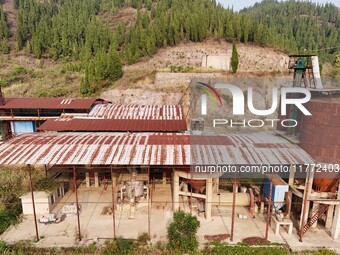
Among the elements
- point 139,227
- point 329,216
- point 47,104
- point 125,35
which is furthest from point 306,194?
point 125,35

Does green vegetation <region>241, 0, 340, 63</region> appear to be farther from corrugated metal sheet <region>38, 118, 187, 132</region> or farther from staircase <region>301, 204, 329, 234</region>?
staircase <region>301, 204, 329, 234</region>

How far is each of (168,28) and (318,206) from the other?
5767 centimetres

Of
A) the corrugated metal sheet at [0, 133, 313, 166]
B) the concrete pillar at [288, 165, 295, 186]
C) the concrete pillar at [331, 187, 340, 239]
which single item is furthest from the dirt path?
the concrete pillar at [331, 187, 340, 239]

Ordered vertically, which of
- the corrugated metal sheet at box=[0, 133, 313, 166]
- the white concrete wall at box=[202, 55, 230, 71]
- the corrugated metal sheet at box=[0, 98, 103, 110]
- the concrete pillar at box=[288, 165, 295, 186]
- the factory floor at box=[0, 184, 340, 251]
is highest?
the white concrete wall at box=[202, 55, 230, 71]

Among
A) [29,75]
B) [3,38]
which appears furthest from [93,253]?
[3,38]

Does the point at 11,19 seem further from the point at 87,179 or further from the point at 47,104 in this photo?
the point at 87,179

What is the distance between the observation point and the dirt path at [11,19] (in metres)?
86.5

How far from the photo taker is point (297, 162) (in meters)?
14.5

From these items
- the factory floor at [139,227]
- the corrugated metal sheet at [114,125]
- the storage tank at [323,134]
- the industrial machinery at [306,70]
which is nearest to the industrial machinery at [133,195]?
the factory floor at [139,227]

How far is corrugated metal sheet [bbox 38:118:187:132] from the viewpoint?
24359 millimetres

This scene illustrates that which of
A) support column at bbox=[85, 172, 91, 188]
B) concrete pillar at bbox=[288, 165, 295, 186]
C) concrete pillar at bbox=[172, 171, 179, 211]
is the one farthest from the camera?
support column at bbox=[85, 172, 91, 188]

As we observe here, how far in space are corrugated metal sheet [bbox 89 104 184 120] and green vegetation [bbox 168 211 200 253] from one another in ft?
47.8

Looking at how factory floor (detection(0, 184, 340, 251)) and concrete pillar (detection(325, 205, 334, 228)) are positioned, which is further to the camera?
concrete pillar (detection(325, 205, 334, 228))

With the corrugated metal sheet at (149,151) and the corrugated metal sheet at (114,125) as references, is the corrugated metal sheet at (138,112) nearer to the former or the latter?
the corrugated metal sheet at (114,125)
